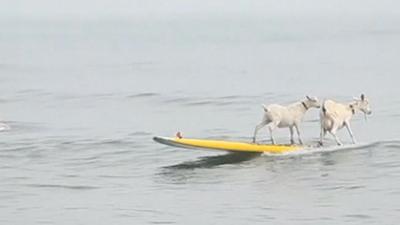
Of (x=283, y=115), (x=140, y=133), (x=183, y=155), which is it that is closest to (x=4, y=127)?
(x=140, y=133)

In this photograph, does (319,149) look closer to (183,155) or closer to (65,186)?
(183,155)

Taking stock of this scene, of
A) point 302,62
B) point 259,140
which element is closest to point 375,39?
point 302,62

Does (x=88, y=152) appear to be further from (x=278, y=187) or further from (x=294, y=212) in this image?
(x=294, y=212)

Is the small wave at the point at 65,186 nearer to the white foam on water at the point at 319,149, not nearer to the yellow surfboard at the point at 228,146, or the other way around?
the yellow surfboard at the point at 228,146

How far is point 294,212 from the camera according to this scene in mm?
24047

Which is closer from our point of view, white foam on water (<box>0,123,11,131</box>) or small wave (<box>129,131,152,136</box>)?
small wave (<box>129,131,152,136</box>)

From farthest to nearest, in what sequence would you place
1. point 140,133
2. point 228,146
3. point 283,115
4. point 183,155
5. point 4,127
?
1. point 4,127
2. point 140,133
3. point 183,155
4. point 283,115
5. point 228,146

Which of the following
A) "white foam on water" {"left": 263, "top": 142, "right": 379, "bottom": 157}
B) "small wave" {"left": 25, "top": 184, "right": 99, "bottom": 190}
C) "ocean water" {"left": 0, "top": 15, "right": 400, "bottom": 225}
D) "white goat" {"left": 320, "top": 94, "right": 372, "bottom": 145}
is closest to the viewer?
"ocean water" {"left": 0, "top": 15, "right": 400, "bottom": 225}

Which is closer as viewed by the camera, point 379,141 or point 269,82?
point 379,141

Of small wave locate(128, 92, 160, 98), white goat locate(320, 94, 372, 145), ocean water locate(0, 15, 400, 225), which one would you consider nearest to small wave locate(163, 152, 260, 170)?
ocean water locate(0, 15, 400, 225)

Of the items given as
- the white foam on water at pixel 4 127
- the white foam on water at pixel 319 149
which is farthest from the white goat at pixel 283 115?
the white foam on water at pixel 4 127

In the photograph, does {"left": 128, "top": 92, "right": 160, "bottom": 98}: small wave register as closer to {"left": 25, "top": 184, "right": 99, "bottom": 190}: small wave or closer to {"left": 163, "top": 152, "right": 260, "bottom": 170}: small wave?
{"left": 163, "top": 152, "right": 260, "bottom": 170}: small wave

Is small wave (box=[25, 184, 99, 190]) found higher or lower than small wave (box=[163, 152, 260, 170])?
lower

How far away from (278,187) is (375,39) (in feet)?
320
